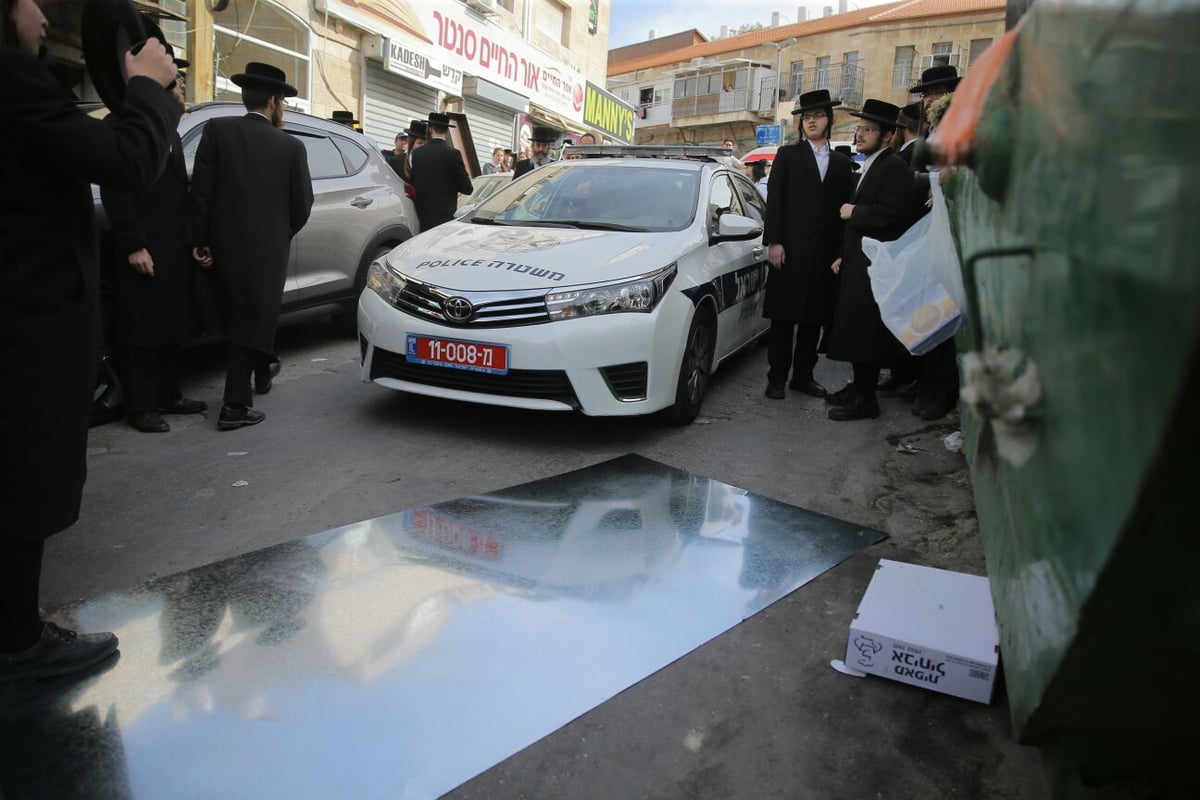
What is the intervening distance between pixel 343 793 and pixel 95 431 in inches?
130

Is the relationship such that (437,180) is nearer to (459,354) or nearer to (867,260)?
(459,354)

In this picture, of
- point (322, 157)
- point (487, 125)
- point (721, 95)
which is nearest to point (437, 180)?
point (322, 157)

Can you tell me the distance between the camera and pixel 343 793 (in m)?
1.95

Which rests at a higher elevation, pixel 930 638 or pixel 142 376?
pixel 142 376

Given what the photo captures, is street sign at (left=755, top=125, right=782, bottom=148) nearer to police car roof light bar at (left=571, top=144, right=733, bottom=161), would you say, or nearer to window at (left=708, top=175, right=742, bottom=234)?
police car roof light bar at (left=571, top=144, right=733, bottom=161)

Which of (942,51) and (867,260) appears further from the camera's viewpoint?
(942,51)

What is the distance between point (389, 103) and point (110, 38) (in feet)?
51.5

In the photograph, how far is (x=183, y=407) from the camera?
15.7 feet

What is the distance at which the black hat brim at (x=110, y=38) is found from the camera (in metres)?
2.30

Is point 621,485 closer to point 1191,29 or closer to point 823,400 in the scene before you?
point 823,400

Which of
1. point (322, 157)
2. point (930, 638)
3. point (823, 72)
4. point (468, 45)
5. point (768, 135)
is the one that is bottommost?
point (930, 638)

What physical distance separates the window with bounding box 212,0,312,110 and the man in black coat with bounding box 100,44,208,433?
8.45m

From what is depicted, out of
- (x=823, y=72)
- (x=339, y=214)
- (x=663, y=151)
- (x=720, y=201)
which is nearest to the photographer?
(x=720, y=201)

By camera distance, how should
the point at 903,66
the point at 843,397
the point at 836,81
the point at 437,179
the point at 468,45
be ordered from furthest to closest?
the point at 836,81 → the point at 903,66 → the point at 468,45 → the point at 437,179 → the point at 843,397
